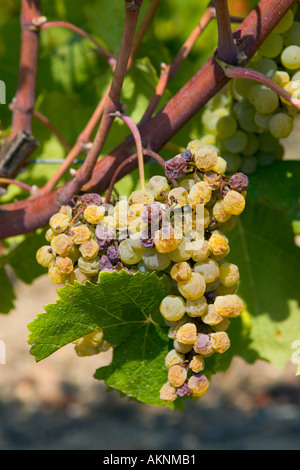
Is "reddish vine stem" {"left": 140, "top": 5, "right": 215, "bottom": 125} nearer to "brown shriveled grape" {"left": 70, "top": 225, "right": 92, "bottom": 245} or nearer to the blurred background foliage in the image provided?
the blurred background foliage

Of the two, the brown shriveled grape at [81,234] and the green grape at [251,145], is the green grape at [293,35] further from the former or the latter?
the brown shriveled grape at [81,234]

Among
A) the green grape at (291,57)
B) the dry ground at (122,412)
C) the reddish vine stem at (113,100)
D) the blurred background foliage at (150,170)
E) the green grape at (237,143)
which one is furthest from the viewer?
the dry ground at (122,412)

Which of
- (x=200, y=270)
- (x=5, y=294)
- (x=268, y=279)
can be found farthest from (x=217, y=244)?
(x=5, y=294)

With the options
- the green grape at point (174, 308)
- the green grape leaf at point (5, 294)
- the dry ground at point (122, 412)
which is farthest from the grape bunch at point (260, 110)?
the dry ground at point (122, 412)

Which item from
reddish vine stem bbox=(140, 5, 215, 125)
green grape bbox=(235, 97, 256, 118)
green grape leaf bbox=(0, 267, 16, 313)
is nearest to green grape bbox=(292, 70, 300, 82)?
green grape bbox=(235, 97, 256, 118)

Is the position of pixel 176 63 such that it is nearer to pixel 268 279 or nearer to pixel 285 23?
pixel 285 23
